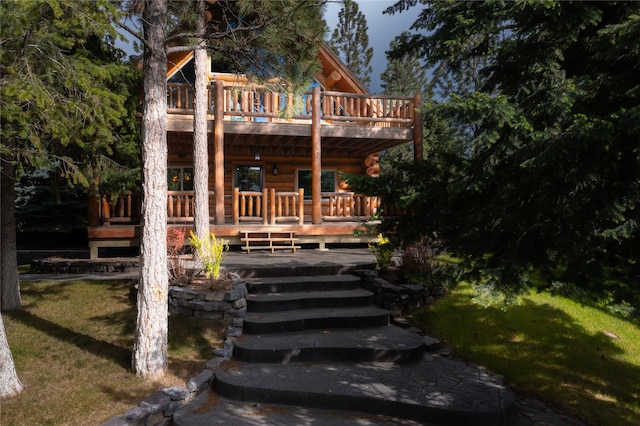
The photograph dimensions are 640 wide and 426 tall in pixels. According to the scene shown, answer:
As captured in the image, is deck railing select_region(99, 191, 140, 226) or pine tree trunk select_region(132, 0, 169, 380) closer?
pine tree trunk select_region(132, 0, 169, 380)

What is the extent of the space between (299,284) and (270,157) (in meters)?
8.84

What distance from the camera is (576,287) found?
3523 mm

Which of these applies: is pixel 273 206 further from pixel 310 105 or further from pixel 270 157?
pixel 270 157

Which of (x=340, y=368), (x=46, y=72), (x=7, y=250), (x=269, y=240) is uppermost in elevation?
(x=46, y=72)

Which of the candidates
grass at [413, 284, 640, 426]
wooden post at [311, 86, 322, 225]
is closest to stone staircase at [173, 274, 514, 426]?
grass at [413, 284, 640, 426]

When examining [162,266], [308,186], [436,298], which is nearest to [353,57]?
[308,186]

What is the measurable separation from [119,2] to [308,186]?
11528 millimetres

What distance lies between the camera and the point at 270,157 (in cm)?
1619

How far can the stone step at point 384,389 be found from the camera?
4.59 metres

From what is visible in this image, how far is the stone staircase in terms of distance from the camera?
469 centimetres

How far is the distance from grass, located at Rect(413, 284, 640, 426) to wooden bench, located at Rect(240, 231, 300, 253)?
5.53m

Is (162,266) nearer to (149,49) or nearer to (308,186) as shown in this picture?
(149,49)

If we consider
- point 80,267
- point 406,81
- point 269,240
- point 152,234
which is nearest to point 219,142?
point 269,240

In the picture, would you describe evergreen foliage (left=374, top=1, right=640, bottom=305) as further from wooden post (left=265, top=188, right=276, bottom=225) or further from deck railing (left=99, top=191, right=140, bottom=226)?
deck railing (left=99, top=191, right=140, bottom=226)
